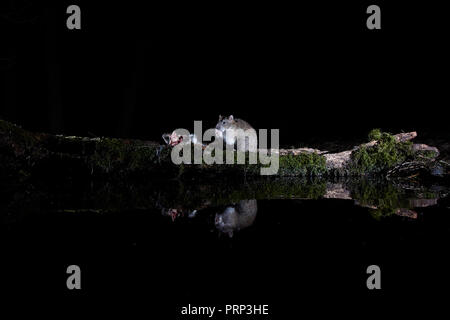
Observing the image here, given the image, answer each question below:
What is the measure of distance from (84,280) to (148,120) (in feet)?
51.3

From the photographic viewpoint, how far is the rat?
311 inches

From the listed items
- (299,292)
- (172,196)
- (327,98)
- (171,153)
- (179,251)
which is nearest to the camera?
(299,292)

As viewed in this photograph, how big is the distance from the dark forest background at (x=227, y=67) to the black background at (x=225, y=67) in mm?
42

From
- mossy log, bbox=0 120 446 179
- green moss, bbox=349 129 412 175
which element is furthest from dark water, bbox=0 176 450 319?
green moss, bbox=349 129 412 175

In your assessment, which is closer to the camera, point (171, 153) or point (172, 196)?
point (172, 196)

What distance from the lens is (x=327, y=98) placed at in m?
17.0

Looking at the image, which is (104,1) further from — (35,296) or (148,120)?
(35,296)

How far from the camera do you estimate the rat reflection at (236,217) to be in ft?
10.8

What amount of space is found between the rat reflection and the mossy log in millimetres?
2550

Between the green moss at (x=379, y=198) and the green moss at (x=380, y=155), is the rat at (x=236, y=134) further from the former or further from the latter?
the green moss at (x=379, y=198)

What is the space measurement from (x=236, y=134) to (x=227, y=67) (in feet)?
31.7

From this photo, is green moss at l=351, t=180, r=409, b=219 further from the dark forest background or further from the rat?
the dark forest background
